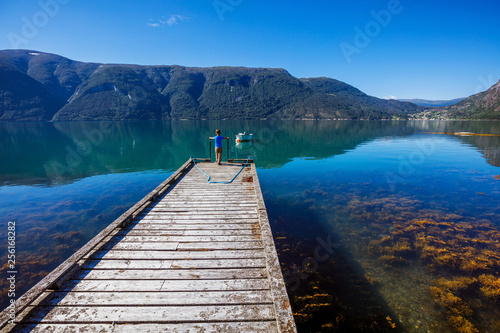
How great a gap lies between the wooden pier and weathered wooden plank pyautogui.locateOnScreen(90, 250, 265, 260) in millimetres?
21

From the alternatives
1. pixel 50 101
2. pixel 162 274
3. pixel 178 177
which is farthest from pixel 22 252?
pixel 50 101

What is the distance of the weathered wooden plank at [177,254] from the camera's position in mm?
4668

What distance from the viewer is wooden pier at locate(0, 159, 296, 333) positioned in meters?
3.15

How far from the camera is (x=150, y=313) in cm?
330

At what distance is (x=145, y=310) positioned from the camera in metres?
3.35

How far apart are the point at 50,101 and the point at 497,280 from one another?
9976 inches

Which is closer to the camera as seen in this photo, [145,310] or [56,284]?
[145,310]

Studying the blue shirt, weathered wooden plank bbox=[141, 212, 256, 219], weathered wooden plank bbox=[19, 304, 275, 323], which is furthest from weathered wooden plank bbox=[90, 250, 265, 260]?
the blue shirt

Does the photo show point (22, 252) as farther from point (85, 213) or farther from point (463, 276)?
point (463, 276)

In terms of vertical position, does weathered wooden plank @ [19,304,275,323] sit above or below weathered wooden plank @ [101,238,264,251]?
below

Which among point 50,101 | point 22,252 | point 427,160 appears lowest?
point 22,252

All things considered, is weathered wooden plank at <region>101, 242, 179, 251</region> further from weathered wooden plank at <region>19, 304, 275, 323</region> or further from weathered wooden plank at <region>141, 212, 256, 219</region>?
weathered wooden plank at <region>19, 304, 275, 323</region>

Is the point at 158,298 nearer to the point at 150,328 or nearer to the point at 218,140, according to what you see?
the point at 150,328

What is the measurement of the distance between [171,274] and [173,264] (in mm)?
302
